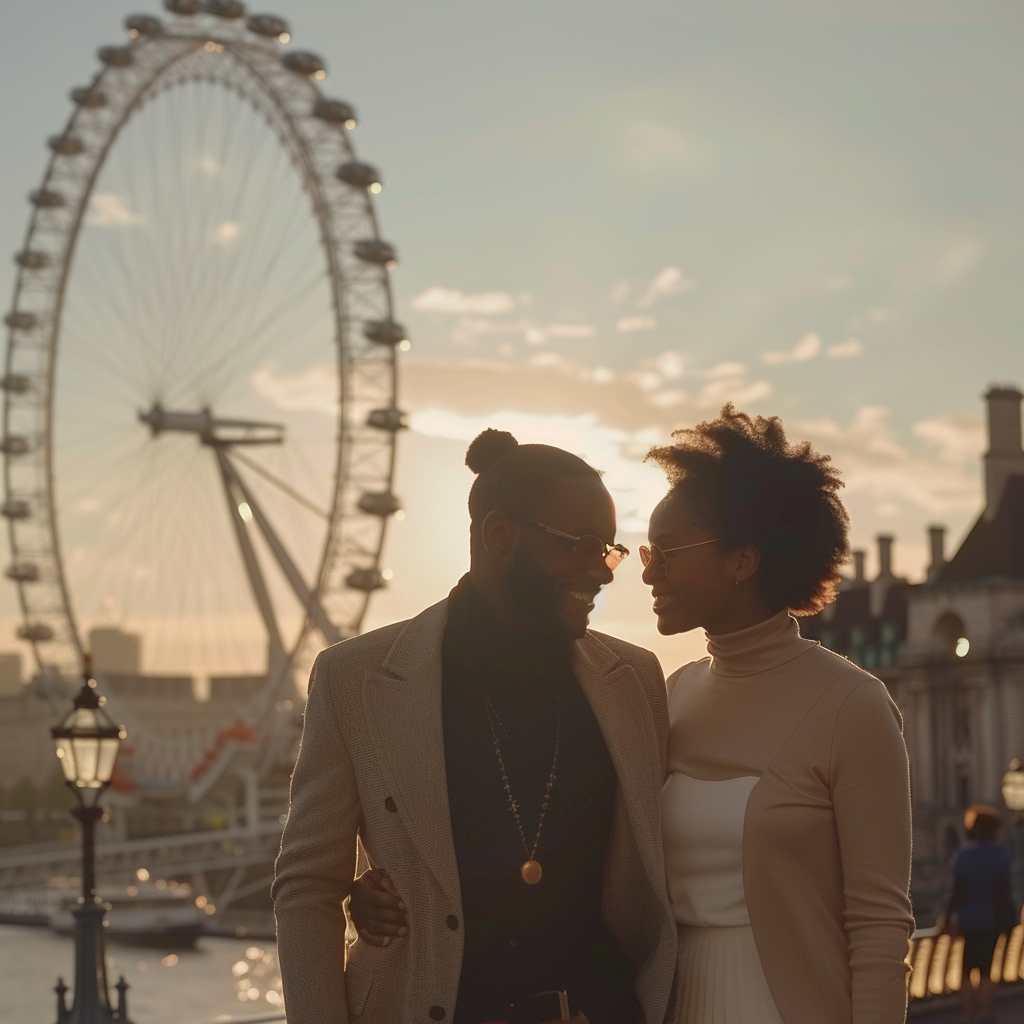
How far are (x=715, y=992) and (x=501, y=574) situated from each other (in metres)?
0.92

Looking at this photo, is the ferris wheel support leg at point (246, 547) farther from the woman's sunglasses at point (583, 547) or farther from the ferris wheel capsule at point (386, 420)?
the woman's sunglasses at point (583, 547)

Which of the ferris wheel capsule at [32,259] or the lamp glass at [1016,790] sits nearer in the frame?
the lamp glass at [1016,790]

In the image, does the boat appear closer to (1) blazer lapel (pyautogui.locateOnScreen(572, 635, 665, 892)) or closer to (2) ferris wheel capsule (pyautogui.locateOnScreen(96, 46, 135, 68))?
(2) ferris wheel capsule (pyautogui.locateOnScreen(96, 46, 135, 68))

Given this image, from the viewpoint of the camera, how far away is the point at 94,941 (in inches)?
389

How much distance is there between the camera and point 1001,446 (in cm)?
4794

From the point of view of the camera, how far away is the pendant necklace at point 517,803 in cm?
301

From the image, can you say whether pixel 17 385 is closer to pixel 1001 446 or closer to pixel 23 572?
pixel 23 572

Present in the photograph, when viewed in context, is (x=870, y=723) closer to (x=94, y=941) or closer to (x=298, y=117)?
(x=94, y=941)

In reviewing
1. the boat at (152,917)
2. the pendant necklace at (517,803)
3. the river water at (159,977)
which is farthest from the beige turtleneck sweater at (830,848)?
the boat at (152,917)

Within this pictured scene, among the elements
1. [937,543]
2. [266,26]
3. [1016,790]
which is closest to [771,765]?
[1016,790]

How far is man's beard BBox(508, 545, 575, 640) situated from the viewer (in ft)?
10.1

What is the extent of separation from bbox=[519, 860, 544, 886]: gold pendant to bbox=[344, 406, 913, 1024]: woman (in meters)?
0.25

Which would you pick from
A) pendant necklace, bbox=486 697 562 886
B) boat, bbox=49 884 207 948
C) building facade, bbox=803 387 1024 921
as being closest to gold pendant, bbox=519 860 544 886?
pendant necklace, bbox=486 697 562 886

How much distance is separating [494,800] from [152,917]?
4302cm
